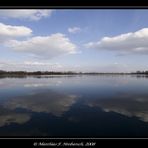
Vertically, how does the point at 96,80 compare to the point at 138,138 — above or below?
above

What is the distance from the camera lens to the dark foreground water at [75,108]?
6.48 ft

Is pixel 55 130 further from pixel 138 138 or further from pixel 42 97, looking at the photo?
pixel 138 138

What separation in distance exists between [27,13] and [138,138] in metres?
1.12

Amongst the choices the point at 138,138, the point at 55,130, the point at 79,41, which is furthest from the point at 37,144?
the point at 79,41

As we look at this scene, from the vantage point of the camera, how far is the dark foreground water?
1.98 m

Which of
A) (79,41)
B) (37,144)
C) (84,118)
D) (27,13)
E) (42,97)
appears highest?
(27,13)

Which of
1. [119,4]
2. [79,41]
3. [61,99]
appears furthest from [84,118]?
[119,4]

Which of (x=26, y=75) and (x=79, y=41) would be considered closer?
(x=79, y=41)

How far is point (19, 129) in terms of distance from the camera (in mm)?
2006

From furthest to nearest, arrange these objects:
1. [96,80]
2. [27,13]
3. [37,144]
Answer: [96,80] → [27,13] → [37,144]

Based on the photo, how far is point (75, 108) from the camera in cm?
214

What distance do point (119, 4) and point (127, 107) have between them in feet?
2.42

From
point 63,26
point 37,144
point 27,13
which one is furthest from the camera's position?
point 63,26

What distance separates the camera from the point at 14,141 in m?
1.92
